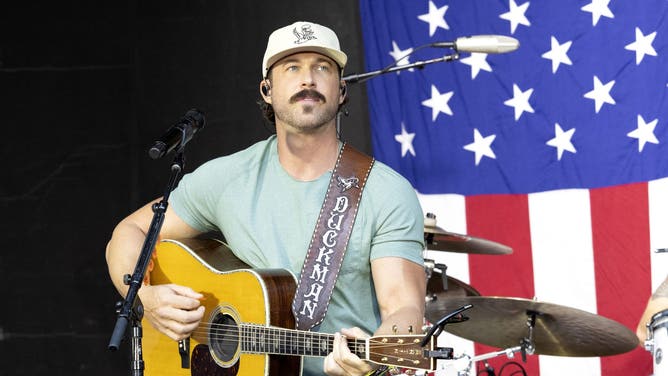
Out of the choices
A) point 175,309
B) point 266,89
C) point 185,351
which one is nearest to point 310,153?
point 266,89

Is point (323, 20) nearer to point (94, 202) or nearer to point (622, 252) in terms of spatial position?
point (94, 202)

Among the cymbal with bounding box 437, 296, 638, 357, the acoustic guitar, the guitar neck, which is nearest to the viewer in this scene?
the acoustic guitar

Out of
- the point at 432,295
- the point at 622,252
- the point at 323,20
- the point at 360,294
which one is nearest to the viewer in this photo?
the point at 360,294

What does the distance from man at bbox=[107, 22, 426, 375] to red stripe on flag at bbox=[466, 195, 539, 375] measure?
2092mm

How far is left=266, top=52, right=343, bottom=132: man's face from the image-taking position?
11.4 feet

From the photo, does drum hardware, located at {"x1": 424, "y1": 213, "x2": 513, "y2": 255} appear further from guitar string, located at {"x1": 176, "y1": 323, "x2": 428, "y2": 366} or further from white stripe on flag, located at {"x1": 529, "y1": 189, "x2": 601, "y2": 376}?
guitar string, located at {"x1": 176, "y1": 323, "x2": 428, "y2": 366}

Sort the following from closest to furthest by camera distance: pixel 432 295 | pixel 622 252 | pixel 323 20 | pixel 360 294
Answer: pixel 360 294, pixel 432 295, pixel 622 252, pixel 323 20

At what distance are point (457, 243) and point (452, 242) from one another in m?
0.02

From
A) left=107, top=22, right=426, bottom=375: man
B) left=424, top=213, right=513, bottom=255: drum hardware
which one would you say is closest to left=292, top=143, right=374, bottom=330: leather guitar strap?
left=107, top=22, right=426, bottom=375: man

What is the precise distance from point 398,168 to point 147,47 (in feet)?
4.95

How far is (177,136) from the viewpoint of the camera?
10.9 ft

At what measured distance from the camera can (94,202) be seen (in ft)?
18.8

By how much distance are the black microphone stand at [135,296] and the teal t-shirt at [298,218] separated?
36 centimetres

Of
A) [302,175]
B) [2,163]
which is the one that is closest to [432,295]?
[302,175]
